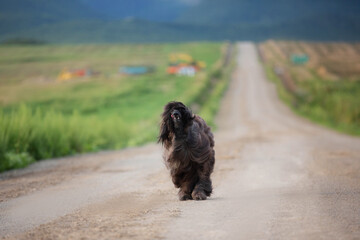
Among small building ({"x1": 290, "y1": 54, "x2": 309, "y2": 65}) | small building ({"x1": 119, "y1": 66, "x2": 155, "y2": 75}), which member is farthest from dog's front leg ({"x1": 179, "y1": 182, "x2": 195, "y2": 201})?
small building ({"x1": 290, "y1": 54, "x2": 309, "y2": 65})

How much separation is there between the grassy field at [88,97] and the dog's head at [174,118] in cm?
887

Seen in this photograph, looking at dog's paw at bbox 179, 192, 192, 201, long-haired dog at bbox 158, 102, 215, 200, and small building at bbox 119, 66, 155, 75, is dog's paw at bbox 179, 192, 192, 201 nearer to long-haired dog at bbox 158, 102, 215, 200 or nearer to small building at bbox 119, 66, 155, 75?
long-haired dog at bbox 158, 102, 215, 200

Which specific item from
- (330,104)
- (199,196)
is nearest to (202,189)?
(199,196)

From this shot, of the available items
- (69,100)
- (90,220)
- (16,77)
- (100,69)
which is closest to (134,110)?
(69,100)

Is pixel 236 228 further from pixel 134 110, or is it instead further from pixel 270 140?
pixel 134 110

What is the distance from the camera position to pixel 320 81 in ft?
208

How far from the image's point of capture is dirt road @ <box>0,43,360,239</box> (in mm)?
6691

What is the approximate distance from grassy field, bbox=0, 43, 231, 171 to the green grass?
730 cm

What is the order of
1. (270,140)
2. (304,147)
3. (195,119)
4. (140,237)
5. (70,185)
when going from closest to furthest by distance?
(140,237) < (195,119) < (70,185) < (304,147) < (270,140)

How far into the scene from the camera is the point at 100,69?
88.6 m

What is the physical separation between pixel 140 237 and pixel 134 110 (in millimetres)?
45422

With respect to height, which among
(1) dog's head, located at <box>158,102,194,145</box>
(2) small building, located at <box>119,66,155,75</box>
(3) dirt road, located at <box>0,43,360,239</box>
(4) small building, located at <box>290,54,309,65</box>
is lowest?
(2) small building, located at <box>119,66,155,75</box>

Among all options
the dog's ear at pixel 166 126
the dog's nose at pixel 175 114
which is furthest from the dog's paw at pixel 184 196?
the dog's nose at pixel 175 114

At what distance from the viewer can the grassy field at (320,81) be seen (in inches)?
1583
